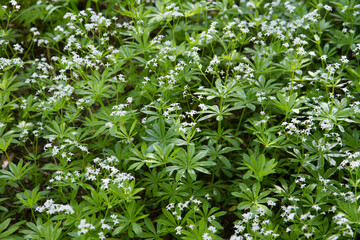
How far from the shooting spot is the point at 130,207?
11.3 feet

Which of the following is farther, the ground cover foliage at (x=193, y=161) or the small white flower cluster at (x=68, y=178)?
the small white flower cluster at (x=68, y=178)

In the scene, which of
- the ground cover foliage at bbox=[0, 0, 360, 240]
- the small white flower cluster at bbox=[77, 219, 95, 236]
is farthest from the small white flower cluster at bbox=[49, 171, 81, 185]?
the small white flower cluster at bbox=[77, 219, 95, 236]

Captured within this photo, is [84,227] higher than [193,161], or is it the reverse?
[193,161]

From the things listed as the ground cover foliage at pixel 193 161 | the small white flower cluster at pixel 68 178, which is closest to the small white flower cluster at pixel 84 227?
the ground cover foliage at pixel 193 161

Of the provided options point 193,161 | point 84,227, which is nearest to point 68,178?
point 84,227

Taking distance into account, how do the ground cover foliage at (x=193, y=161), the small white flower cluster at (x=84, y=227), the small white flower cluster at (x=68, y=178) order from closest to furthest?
the small white flower cluster at (x=84, y=227) → the ground cover foliage at (x=193, y=161) → the small white flower cluster at (x=68, y=178)

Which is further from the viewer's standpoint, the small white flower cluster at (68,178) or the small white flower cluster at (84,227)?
the small white flower cluster at (68,178)

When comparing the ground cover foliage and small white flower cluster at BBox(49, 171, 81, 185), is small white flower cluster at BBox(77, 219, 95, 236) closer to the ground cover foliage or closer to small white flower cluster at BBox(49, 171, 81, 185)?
the ground cover foliage

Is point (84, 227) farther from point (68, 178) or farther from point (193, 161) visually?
point (193, 161)

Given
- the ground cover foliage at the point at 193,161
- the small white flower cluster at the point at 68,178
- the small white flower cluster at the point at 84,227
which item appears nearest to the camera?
the small white flower cluster at the point at 84,227

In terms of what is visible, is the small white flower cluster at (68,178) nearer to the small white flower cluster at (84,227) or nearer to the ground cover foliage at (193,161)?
the ground cover foliage at (193,161)

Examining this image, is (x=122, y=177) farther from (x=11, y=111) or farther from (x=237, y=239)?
(x=11, y=111)

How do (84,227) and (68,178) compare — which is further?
(68,178)

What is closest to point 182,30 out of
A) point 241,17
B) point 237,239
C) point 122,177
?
point 241,17
